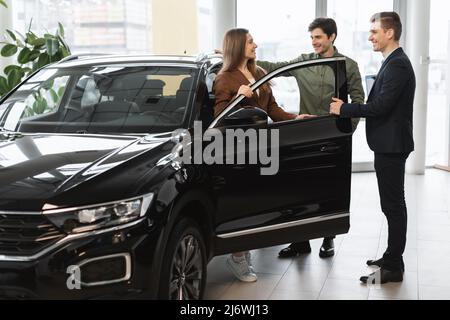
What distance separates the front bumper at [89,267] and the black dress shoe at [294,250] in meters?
1.90

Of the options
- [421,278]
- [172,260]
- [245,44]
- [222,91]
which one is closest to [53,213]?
[172,260]

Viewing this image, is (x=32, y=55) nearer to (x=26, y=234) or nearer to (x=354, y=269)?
(x=354, y=269)

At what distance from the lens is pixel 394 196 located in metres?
3.60

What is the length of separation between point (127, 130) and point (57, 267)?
3.45 feet

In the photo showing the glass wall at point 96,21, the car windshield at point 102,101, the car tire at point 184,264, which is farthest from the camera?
the glass wall at point 96,21

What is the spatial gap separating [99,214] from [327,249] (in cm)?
225

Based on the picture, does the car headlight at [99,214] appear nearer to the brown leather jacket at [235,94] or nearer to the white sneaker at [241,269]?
the brown leather jacket at [235,94]

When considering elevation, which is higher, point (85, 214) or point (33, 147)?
point (33, 147)

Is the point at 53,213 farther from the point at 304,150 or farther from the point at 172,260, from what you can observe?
the point at 304,150

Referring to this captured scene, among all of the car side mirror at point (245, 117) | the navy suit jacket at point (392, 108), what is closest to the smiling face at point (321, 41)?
the navy suit jacket at point (392, 108)

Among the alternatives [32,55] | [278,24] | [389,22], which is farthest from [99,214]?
[278,24]

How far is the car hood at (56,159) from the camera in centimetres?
245

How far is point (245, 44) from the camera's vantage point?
3.68 meters

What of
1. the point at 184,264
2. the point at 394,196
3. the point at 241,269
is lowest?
the point at 241,269
